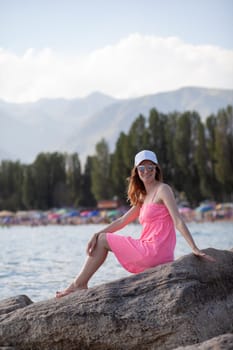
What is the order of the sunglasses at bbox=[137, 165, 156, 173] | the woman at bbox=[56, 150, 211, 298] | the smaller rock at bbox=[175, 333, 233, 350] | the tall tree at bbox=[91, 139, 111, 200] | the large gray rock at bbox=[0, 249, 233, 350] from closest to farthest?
the smaller rock at bbox=[175, 333, 233, 350]
the large gray rock at bbox=[0, 249, 233, 350]
the woman at bbox=[56, 150, 211, 298]
the sunglasses at bbox=[137, 165, 156, 173]
the tall tree at bbox=[91, 139, 111, 200]

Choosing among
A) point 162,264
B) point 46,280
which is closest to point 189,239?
point 162,264

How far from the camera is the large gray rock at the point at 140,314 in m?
5.10

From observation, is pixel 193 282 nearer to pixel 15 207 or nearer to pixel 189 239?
pixel 189 239

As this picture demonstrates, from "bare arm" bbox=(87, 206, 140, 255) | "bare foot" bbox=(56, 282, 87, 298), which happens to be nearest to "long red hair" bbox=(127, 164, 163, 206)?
"bare arm" bbox=(87, 206, 140, 255)

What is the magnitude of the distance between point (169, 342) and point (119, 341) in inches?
15.7

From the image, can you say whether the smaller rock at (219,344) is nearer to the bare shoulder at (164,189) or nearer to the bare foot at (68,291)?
the bare foot at (68,291)

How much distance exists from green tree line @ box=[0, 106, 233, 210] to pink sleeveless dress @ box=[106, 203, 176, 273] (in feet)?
158

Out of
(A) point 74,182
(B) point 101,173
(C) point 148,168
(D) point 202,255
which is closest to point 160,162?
(B) point 101,173

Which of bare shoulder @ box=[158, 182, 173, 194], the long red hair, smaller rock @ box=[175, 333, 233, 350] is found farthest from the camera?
the long red hair

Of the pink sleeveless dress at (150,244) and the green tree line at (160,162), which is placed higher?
the green tree line at (160,162)

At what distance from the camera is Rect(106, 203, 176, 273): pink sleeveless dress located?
5586mm

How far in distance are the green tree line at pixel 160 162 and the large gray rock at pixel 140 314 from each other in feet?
159

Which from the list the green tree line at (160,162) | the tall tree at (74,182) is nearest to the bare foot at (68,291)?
the green tree line at (160,162)

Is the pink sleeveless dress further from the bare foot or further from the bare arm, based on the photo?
the bare foot
